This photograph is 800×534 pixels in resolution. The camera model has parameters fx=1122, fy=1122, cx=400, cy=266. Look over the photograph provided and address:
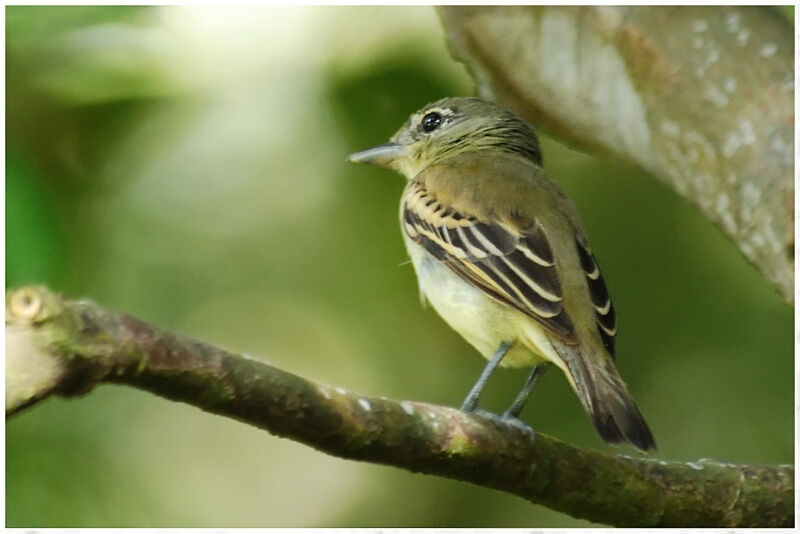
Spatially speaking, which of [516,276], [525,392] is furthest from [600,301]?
[525,392]

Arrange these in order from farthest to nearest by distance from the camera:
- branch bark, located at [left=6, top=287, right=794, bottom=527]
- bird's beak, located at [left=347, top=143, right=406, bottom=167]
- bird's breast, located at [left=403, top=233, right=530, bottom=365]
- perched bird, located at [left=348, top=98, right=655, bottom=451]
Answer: bird's beak, located at [left=347, top=143, right=406, bottom=167] → bird's breast, located at [left=403, top=233, right=530, bottom=365] → perched bird, located at [left=348, top=98, right=655, bottom=451] → branch bark, located at [left=6, top=287, right=794, bottom=527]

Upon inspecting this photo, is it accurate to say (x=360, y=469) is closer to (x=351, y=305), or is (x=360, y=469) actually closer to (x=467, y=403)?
(x=351, y=305)

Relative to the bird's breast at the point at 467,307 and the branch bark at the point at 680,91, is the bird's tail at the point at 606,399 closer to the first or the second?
the bird's breast at the point at 467,307

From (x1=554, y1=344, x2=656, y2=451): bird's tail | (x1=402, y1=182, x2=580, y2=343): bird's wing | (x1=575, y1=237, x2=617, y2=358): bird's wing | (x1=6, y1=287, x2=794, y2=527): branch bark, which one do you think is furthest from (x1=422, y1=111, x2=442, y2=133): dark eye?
(x1=6, y1=287, x2=794, y2=527): branch bark

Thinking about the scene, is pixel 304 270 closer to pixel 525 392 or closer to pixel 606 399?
pixel 525 392

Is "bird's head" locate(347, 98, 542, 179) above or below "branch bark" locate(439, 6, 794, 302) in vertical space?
below

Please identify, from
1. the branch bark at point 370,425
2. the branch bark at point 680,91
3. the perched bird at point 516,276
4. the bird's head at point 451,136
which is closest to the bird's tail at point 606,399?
the perched bird at point 516,276

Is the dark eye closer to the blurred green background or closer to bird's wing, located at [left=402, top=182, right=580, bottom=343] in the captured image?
the blurred green background
